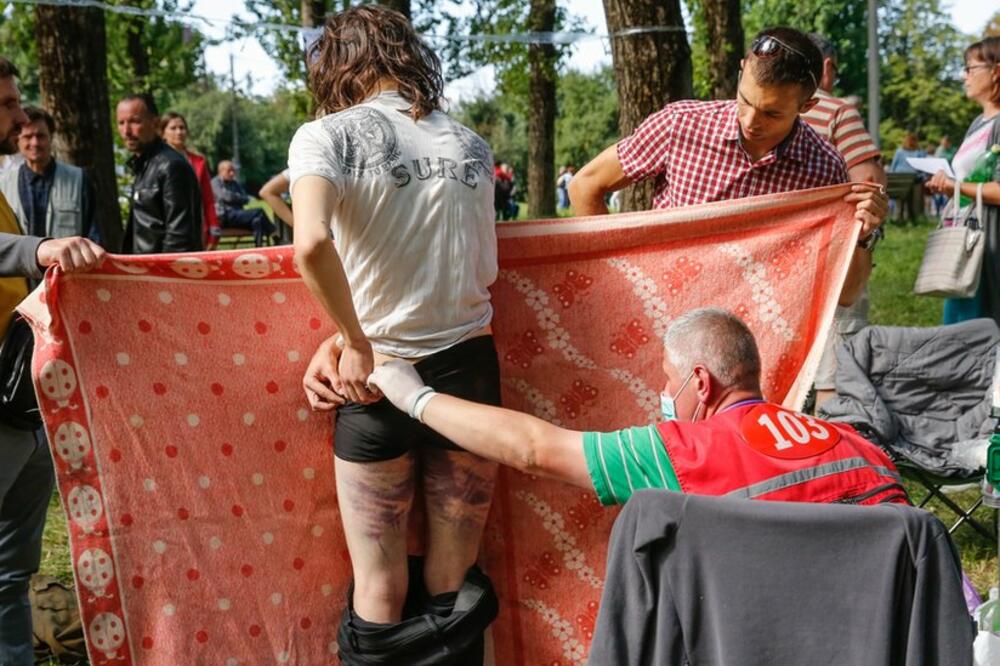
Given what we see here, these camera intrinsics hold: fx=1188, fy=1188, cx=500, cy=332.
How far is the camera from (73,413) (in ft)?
10.2

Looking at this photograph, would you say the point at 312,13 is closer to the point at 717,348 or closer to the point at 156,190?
the point at 156,190

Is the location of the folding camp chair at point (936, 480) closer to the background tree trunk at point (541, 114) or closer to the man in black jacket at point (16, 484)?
the man in black jacket at point (16, 484)

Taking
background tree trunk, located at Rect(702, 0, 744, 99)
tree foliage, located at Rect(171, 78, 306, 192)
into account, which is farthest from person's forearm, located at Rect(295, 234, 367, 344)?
tree foliage, located at Rect(171, 78, 306, 192)

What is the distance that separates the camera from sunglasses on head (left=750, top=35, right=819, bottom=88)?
3398 mm

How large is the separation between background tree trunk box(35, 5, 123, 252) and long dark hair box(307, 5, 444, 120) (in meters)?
6.08

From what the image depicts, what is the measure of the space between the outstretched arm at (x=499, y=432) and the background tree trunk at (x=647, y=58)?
3.28 metres

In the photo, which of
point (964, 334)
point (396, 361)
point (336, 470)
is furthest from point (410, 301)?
point (964, 334)

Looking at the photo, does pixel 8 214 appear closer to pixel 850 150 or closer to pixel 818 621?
pixel 818 621

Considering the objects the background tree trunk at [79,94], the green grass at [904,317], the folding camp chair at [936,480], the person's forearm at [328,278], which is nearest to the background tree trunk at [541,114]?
the green grass at [904,317]

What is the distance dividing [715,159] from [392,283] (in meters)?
1.25

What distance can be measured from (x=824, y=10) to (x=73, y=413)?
3912 centimetres

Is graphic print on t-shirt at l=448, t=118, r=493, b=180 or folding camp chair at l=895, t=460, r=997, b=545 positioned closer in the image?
graphic print on t-shirt at l=448, t=118, r=493, b=180

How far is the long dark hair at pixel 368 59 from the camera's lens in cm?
288

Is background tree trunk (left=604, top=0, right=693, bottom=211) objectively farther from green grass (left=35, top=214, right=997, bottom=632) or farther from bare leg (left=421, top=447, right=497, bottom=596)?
bare leg (left=421, top=447, right=497, bottom=596)
